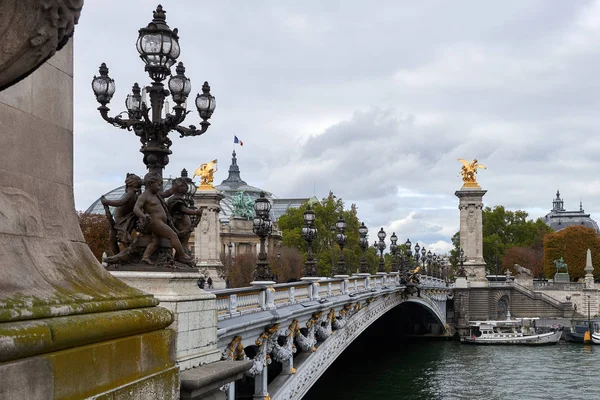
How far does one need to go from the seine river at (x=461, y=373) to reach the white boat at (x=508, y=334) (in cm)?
111

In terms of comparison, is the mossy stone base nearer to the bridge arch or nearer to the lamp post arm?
the lamp post arm

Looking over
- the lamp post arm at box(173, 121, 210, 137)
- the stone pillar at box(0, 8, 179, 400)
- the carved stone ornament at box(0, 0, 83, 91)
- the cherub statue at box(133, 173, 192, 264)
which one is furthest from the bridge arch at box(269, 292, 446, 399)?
the carved stone ornament at box(0, 0, 83, 91)

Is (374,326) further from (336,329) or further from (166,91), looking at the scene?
(166,91)

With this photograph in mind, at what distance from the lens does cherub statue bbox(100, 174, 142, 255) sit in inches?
365

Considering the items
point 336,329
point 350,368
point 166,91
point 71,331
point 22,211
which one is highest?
point 166,91

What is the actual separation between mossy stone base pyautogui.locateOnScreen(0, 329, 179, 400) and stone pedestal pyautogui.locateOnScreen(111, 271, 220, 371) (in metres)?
2.67

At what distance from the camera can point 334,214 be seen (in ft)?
248

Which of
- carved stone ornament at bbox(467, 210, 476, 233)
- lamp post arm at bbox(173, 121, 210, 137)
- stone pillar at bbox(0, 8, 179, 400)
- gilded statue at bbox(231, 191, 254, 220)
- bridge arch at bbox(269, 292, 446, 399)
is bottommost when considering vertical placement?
bridge arch at bbox(269, 292, 446, 399)

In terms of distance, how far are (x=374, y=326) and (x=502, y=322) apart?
966 centimetres

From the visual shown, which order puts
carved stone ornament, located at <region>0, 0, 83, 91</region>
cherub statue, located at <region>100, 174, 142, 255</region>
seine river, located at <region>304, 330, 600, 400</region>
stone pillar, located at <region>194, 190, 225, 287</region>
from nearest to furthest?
carved stone ornament, located at <region>0, 0, 83, 91</region> < cherub statue, located at <region>100, 174, 142, 255</region> < seine river, located at <region>304, 330, 600, 400</region> < stone pillar, located at <region>194, 190, 225, 287</region>

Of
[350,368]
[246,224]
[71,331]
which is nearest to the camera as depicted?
[71,331]

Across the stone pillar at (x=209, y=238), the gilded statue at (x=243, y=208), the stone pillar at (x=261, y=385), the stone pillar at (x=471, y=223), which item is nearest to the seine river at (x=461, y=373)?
the stone pillar at (x=209, y=238)

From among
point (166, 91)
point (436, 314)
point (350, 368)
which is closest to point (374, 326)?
point (436, 314)

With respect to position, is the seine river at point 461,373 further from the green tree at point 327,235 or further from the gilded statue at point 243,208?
the gilded statue at point 243,208
